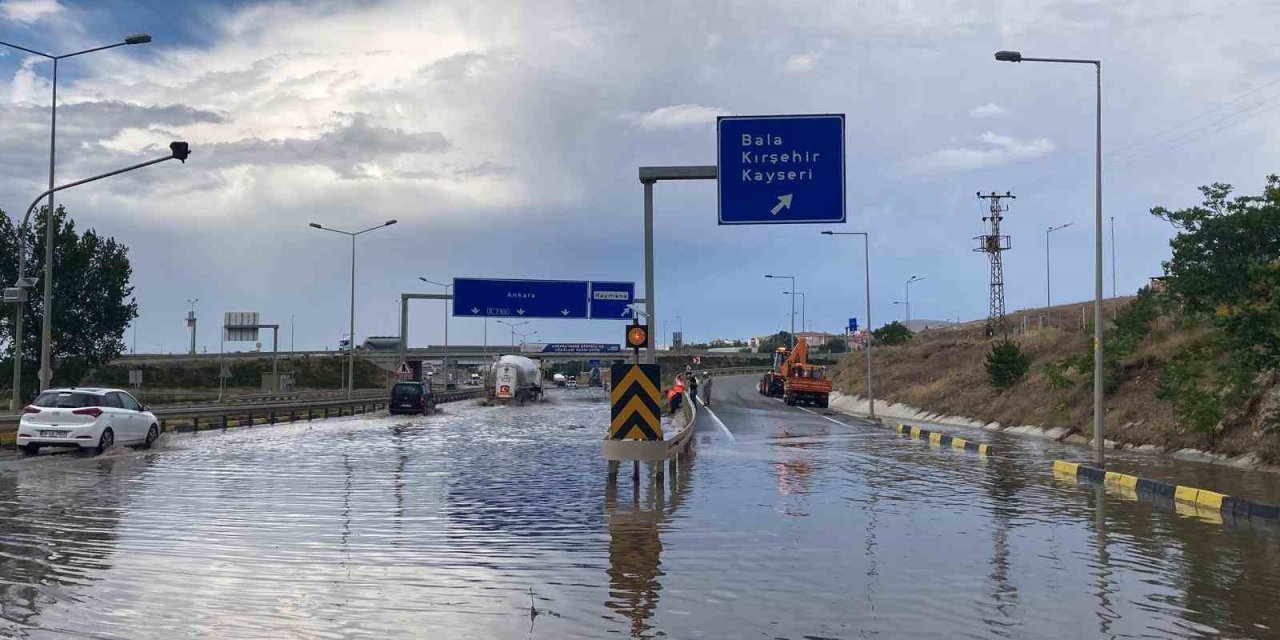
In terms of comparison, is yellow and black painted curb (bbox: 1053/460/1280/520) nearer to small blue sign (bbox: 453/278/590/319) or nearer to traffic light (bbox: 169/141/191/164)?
traffic light (bbox: 169/141/191/164)

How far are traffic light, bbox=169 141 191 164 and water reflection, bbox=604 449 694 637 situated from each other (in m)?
16.9

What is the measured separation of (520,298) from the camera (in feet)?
194

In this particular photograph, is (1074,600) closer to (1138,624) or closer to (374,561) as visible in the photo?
(1138,624)

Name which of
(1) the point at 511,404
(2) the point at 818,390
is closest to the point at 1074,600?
(2) the point at 818,390

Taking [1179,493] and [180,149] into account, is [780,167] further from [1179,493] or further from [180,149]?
[180,149]

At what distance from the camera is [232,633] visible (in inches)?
291

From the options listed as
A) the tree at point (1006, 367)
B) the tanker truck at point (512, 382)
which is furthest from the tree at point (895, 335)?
the tree at point (1006, 367)

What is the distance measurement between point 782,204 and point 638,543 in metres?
11.9

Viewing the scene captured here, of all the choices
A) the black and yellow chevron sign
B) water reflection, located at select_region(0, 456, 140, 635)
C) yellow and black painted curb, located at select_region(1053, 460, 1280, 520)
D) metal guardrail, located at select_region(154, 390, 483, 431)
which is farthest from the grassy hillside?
metal guardrail, located at select_region(154, 390, 483, 431)

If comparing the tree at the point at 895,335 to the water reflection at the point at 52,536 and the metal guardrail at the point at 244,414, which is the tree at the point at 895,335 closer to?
the metal guardrail at the point at 244,414

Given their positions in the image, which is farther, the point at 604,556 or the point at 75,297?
the point at 75,297

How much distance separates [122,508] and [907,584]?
10389mm

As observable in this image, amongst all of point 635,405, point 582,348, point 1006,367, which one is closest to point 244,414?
point 635,405

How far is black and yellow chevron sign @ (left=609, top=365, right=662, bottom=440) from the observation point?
1698 centimetres
